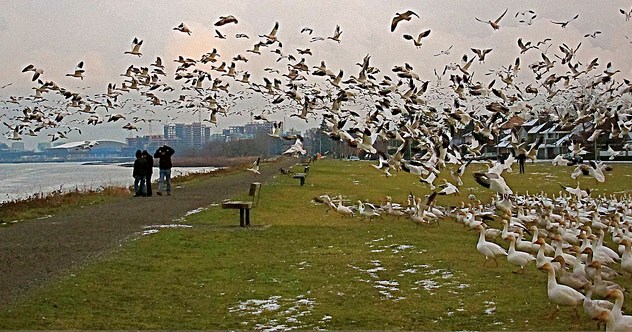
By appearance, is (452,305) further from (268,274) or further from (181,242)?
(181,242)

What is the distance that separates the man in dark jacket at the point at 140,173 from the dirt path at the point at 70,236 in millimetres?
1219

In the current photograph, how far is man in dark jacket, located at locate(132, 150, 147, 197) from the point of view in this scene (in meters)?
29.3

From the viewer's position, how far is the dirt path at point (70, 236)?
12.3 m

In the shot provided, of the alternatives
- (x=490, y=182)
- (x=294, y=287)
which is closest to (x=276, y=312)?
(x=294, y=287)

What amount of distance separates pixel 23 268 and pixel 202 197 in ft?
56.3

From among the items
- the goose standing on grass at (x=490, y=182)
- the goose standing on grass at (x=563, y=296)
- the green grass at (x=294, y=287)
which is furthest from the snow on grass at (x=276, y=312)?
the goose standing on grass at (x=490, y=182)

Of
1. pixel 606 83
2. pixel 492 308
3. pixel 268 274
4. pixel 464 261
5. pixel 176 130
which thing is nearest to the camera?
pixel 492 308

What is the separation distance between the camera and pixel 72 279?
11.9 m

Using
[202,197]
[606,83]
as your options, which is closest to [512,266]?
[606,83]

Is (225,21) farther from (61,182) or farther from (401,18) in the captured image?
(61,182)

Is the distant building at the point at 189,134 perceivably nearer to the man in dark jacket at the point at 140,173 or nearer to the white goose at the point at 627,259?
the man in dark jacket at the point at 140,173

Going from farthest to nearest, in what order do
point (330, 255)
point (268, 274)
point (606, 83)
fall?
point (606, 83)
point (330, 255)
point (268, 274)

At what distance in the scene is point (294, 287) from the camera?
11.5m

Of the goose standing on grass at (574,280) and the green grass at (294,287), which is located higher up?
the goose standing on grass at (574,280)
